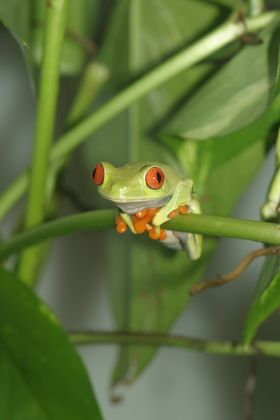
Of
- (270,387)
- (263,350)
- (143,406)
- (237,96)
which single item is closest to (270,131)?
(237,96)

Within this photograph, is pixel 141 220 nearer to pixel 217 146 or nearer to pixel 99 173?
pixel 99 173

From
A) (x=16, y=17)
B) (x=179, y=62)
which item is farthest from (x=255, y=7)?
(x=16, y=17)

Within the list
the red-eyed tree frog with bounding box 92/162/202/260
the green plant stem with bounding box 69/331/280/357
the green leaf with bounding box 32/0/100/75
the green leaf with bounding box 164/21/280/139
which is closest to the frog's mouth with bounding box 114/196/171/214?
the red-eyed tree frog with bounding box 92/162/202/260

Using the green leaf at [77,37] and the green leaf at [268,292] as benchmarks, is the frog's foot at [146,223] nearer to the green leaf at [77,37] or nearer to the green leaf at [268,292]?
the green leaf at [268,292]

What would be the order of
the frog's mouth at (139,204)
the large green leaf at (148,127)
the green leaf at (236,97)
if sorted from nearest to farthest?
the frog's mouth at (139,204) → the green leaf at (236,97) → the large green leaf at (148,127)

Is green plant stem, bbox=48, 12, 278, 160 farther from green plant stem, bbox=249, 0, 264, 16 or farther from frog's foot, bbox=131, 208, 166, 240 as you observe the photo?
frog's foot, bbox=131, 208, 166, 240

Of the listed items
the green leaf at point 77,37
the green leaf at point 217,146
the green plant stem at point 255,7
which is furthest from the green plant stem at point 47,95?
the green leaf at point 77,37

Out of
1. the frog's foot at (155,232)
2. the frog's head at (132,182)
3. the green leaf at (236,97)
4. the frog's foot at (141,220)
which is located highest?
the green leaf at (236,97)
